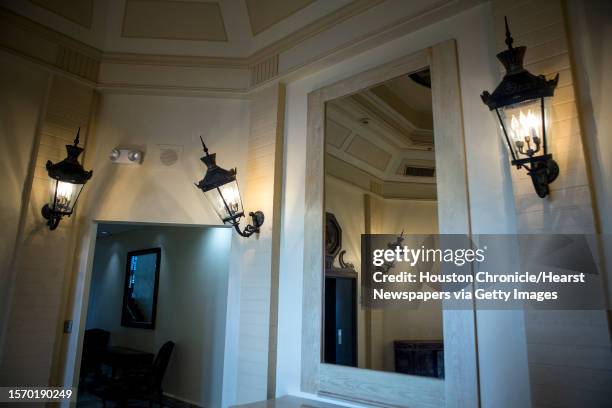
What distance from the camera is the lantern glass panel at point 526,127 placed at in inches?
77.4

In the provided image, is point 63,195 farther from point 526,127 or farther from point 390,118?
point 526,127

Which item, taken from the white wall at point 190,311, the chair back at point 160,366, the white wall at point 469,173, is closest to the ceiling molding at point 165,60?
the white wall at point 469,173

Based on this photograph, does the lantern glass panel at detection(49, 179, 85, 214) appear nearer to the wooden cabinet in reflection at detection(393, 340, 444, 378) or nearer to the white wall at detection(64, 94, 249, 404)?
the white wall at detection(64, 94, 249, 404)

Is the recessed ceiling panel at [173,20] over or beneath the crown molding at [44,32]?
over

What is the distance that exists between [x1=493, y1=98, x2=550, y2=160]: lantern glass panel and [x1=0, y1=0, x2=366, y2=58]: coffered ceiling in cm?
204

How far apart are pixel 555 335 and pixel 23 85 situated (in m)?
4.03

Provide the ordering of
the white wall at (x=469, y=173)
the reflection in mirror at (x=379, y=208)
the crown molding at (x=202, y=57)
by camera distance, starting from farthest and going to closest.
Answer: the crown molding at (x=202, y=57), the reflection in mirror at (x=379, y=208), the white wall at (x=469, y=173)

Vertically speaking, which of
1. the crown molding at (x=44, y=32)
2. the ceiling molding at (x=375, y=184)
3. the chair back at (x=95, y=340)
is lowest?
the chair back at (x=95, y=340)

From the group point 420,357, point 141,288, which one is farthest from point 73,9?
point 141,288

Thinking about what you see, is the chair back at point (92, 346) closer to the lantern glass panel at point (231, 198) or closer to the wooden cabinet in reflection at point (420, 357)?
the lantern glass panel at point (231, 198)

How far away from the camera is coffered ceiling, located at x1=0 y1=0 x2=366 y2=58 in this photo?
11.7 ft

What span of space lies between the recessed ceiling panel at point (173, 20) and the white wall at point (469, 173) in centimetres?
97

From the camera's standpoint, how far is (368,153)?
2.85m

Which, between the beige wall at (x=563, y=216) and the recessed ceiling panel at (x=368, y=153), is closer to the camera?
the beige wall at (x=563, y=216)
